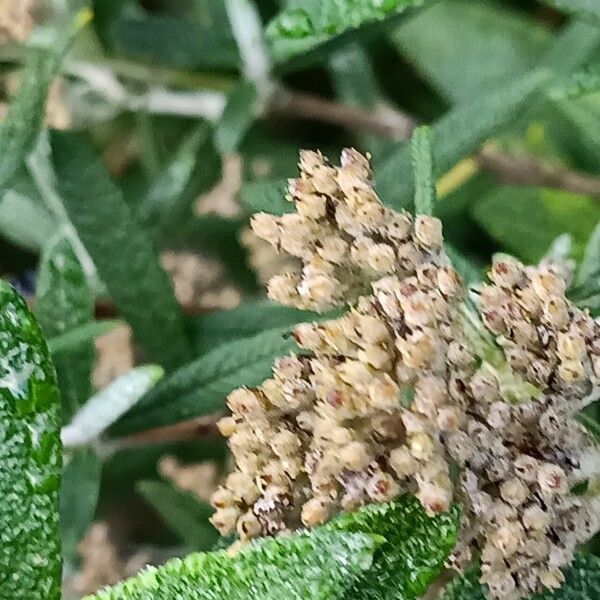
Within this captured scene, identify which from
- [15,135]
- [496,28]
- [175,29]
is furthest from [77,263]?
[496,28]

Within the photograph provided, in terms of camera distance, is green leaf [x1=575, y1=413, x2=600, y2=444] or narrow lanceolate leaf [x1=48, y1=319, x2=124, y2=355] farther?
narrow lanceolate leaf [x1=48, y1=319, x2=124, y2=355]

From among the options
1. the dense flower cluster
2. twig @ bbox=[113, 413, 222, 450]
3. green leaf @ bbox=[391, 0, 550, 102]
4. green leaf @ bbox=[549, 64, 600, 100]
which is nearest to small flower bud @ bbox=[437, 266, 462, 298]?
the dense flower cluster

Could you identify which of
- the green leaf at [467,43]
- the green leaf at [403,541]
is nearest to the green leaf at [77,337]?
the green leaf at [403,541]

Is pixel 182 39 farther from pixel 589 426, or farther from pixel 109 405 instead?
pixel 589 426

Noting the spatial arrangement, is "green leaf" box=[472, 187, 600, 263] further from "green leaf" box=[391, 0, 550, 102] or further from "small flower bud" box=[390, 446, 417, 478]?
"small flower bud" box=[390, 446, 417, 478]

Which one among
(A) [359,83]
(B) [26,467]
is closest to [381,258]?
(B) [26,467]

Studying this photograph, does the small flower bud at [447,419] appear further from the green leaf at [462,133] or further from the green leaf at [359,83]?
the green leaf at [359,83]
